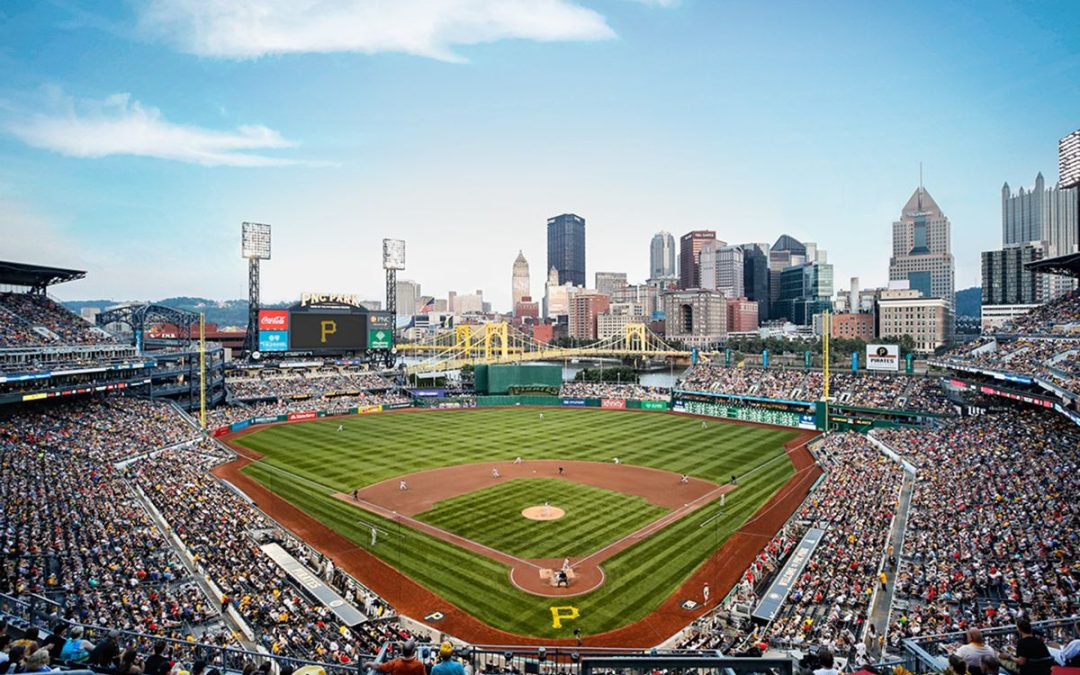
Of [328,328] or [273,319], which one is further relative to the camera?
[328,328]

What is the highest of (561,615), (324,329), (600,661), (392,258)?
(392,258)

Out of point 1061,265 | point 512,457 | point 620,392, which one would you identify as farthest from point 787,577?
point 620,392

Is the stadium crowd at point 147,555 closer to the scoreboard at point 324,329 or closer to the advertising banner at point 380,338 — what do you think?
the scoreboard at point 324,329

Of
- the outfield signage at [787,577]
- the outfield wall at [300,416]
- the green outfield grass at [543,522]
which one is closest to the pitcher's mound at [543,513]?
the green outfield grass at [543,522]

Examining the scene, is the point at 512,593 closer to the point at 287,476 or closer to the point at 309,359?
the point at 287,476

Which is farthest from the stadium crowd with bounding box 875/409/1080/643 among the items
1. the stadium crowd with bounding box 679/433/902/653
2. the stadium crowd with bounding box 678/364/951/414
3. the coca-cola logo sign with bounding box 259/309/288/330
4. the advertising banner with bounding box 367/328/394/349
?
the coca-cola logo sign with bounding box 259/309/288/330

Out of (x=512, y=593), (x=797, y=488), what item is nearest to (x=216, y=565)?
(x=512, y=593)

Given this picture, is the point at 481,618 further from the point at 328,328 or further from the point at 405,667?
the point at 328,328
